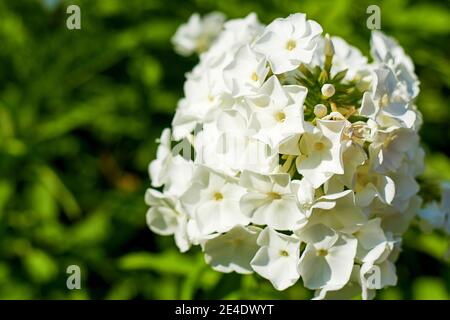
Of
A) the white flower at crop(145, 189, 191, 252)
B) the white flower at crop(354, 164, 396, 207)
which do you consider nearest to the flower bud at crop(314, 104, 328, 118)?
the white flower at crop(354, 164, 396, 207)

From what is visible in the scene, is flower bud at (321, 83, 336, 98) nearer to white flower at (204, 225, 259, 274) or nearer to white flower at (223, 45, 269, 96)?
white flower at (223, 45, 269, 96)

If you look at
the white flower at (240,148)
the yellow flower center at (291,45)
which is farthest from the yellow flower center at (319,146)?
the yellow flower center at (291,45)

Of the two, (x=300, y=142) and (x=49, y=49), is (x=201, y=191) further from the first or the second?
(x=49, y=49)

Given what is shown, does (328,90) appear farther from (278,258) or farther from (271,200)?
(278,258)

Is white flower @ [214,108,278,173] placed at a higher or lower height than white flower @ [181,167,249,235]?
higher

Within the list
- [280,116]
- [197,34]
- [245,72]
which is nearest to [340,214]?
[280,116]
